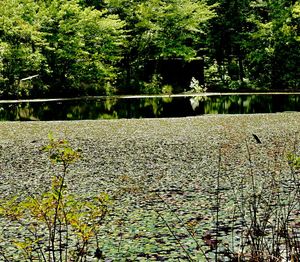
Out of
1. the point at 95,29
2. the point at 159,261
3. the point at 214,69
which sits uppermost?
the point at 95,29

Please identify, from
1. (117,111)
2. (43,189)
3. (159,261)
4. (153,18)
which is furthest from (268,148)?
(153,18)

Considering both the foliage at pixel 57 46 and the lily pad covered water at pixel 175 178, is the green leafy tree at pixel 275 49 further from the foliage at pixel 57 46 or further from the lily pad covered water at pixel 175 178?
the lily pad covered water at pixel 175 178

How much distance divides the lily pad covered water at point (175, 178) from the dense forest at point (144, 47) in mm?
10327

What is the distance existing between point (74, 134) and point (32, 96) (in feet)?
42.6

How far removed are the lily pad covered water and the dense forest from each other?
1033 cm

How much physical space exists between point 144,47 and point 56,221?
Answer: 22.7 metres

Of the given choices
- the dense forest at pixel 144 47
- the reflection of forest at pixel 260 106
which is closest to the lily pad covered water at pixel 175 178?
the reflection of forest at pixel 260 106

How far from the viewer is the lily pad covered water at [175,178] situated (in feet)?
12.7

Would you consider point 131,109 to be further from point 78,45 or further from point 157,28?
point 157,28

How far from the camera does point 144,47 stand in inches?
1043

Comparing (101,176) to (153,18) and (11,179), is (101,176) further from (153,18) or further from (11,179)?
(153,18)

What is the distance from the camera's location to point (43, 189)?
6.12m

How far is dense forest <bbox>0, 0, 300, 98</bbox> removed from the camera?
23.2m

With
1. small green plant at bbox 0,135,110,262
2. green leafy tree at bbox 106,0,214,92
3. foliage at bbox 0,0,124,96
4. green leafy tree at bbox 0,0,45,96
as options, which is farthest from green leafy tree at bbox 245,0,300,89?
small green plant at bbox 0,135,110,262
